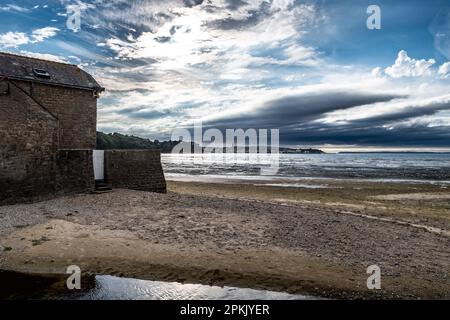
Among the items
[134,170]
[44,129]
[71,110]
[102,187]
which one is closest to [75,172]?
[102,187]


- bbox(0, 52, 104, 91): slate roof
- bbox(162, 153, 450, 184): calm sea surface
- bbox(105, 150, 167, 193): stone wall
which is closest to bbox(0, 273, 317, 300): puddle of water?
bbox(105, 150, 167, 193): stone wall

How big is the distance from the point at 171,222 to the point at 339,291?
6.94 metres

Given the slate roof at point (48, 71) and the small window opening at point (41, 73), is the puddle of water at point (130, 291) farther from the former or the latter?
the small window opening at point (41, 73)

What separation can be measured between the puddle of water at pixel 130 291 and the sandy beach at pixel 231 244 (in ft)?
1.07

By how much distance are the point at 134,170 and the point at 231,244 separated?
1209 centimetres

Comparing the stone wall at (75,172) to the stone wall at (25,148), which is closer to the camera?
the stone wall at (25,148)

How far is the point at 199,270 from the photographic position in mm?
8094

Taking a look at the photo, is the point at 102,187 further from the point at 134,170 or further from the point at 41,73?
the point at 41,73

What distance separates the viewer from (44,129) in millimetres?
16359

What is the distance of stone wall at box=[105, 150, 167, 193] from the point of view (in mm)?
19672

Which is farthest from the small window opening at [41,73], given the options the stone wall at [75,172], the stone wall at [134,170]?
the stone wall at [134,170]

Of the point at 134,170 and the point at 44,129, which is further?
the point at 134,170

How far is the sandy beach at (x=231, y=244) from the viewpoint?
7.73 meters
